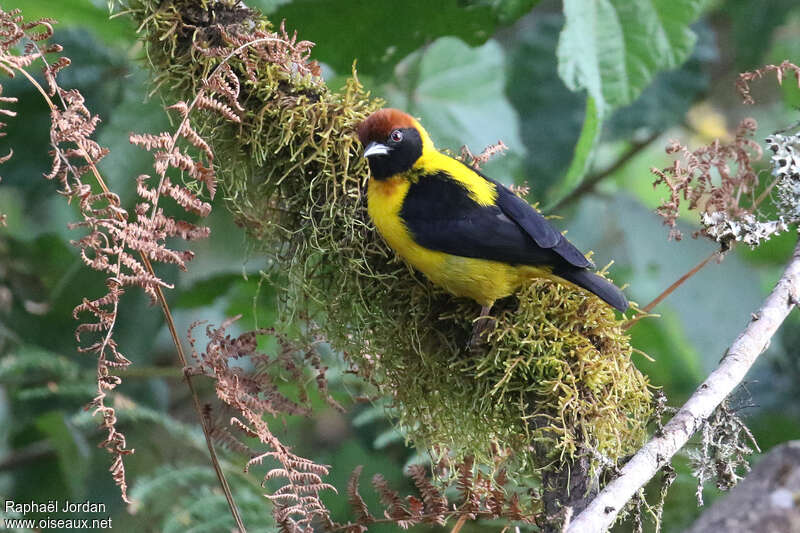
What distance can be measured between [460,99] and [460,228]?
1574 mm

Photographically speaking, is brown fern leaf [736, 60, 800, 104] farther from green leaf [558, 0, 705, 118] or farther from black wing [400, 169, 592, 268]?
black wing [400, 169, 592, 268]

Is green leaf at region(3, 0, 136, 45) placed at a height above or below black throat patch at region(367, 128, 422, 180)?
above

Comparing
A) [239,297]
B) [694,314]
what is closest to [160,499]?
[239,297]

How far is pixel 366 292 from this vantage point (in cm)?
211

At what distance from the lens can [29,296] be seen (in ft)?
10.7

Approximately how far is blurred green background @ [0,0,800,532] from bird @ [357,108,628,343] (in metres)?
0.37

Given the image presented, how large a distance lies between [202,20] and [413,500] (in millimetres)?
1360

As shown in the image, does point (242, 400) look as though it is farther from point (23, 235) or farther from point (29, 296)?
point (23, 235)

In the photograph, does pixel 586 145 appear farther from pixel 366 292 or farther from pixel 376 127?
pixel 366 292

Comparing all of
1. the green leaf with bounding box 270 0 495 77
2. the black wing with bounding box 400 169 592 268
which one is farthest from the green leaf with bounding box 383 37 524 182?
the black wing with bounding box 400 169 592 268

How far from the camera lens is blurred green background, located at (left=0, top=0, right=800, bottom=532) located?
2.69 meters

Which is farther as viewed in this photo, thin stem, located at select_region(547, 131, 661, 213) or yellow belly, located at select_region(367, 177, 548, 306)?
thin stem, located at select_region(547, 131, 661, 213)

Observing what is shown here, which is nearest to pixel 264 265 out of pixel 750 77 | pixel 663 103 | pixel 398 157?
pixel 398 157

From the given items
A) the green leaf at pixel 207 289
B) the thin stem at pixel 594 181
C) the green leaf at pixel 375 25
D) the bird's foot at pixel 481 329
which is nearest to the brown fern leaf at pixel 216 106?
the bird's foot at pixel 481 329
